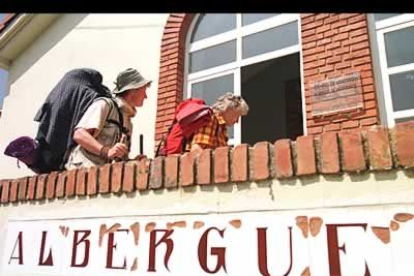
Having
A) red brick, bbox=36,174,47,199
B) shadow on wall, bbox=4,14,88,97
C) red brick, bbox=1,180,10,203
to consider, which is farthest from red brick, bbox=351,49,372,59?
shadow on wall, bbox=4,14,88,97

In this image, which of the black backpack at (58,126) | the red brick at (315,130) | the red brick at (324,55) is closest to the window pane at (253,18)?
the red brick at (324,55)

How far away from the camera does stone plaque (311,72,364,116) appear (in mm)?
4031

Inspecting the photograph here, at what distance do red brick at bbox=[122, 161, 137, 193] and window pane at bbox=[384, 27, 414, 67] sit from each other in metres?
2.88

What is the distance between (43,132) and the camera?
3.52 m

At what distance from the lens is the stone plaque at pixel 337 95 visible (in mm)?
4031

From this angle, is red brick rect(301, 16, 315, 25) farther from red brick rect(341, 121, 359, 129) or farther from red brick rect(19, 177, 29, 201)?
red brick rect(19, 177, 29, 201)

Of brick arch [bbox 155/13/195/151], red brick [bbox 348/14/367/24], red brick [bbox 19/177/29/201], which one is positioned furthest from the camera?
brick arch [bbox 155/13/195/151]

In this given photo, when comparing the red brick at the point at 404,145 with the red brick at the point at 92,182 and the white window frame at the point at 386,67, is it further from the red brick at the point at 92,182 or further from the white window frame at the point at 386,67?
the white window frame at the point at 386,67

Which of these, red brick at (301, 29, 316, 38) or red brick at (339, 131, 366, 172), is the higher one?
red brick at (301, 29, 316, 38)

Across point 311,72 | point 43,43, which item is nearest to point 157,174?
point 311,72

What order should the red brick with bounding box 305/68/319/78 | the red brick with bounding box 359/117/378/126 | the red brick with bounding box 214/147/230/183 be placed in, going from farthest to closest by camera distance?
the red brick with bounding box 305/68/319/78 < the red brick with bounding box 359/117/378/126 < the red brick with bounding box 214/147/230/183

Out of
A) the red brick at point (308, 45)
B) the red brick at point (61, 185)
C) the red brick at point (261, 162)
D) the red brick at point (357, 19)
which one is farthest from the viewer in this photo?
the red brick at point (308, 45)

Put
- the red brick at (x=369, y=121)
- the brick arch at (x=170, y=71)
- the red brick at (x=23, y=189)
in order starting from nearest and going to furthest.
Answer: the red brick at (x=23, y=189)
the red brick at (x=369, y=121)
the brick arch at (x=170, y=71)

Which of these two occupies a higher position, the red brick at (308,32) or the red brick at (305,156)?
the red brick at (308,32)
